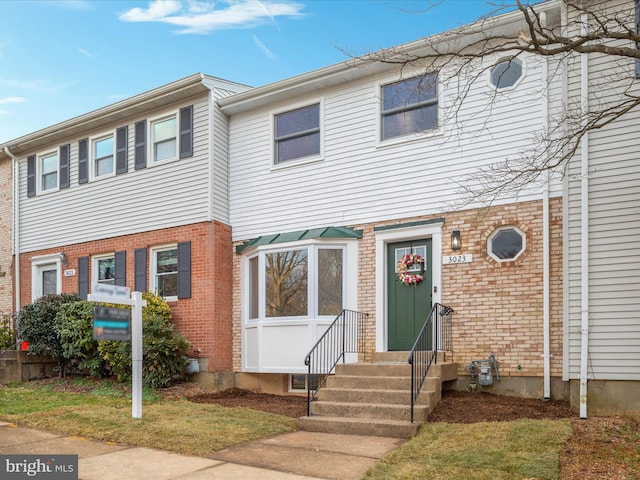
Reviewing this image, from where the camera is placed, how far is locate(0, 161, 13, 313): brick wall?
1552cm

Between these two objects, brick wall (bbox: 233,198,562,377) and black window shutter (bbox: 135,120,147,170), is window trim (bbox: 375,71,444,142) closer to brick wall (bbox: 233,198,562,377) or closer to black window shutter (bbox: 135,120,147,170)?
brick wall (bbox: 233,198,562,377)

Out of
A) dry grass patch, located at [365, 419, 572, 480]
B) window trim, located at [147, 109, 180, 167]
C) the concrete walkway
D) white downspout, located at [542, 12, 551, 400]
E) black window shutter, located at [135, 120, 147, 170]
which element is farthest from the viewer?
black window shutter, located at [135, 120, 147, 170]

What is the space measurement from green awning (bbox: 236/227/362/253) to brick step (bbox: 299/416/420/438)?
11.9 ft

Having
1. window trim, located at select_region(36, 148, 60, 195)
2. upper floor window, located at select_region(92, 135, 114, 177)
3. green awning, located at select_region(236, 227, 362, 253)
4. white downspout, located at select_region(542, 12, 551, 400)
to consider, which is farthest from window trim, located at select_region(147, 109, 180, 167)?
white downspout, located at select_region(542, 12, 551, 400)

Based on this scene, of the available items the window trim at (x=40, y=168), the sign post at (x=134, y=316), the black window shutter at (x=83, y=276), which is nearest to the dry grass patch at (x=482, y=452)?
the sign post at (x=134, y=316)

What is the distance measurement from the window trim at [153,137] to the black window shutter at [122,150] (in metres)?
0.74

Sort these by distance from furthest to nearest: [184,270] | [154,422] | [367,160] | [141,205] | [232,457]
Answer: [141,205], [184,270], [367,160], [154,422], [232,457]

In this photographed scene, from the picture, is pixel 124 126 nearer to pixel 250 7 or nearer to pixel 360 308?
pixel 250 7

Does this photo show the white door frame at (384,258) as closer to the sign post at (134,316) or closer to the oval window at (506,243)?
the oval window at (506,243)

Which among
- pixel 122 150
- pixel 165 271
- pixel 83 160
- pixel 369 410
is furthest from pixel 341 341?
pixel 83 160

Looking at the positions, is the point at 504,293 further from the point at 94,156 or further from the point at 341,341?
the point at 94,156

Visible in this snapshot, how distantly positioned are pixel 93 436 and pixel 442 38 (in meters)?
7.53

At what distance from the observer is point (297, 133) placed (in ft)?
37.7

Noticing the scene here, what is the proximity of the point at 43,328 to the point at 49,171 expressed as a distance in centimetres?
457
